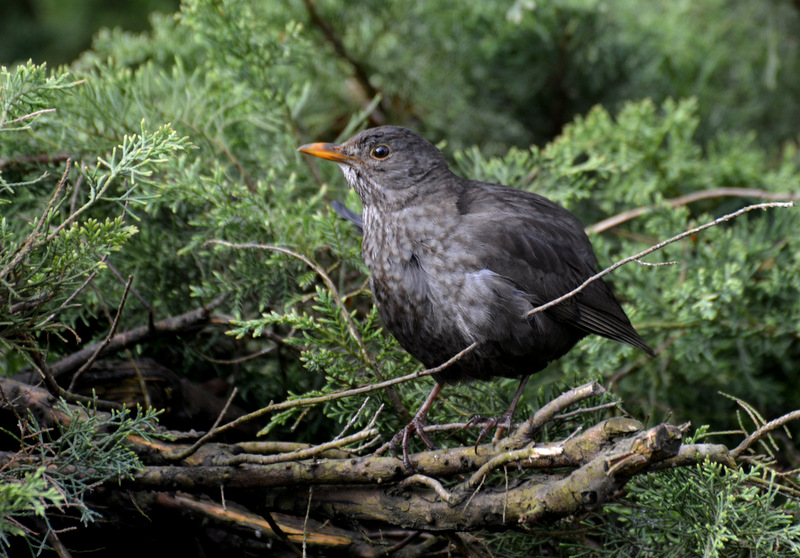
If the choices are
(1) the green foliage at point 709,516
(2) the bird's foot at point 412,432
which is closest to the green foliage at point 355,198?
(1) the green foliage at point 709,516

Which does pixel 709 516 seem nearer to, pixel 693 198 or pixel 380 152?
pixel 380 152

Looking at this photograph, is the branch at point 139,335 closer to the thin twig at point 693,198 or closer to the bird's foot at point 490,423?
the bird's foot at point 490,423

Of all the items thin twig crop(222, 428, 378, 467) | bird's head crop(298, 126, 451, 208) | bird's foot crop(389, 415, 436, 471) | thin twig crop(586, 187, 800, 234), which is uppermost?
bird's head crop(298, 126, 451, 208)

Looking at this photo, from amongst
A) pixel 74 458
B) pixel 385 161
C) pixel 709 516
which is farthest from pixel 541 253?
pixel 74 458

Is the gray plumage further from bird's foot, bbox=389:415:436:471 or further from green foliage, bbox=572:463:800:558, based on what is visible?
green foliage, bbox=572:463:800:558

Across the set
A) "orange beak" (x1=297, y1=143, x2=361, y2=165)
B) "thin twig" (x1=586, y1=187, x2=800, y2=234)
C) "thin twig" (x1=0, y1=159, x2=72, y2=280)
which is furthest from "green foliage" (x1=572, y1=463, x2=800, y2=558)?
"thin twig" (x1=0, y1=159, x2=72, y2=280)

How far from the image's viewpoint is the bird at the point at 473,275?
2381 mm

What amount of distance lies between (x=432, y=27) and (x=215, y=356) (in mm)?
2266

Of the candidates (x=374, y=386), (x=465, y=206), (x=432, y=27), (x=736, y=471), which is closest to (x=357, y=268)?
(x=465, y=206)

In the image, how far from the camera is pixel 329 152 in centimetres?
292

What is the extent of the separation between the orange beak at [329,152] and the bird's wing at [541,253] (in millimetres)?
490

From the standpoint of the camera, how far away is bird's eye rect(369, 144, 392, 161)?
2920 mm

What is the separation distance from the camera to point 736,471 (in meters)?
1.94

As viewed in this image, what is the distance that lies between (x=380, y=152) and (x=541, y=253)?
766 mm
